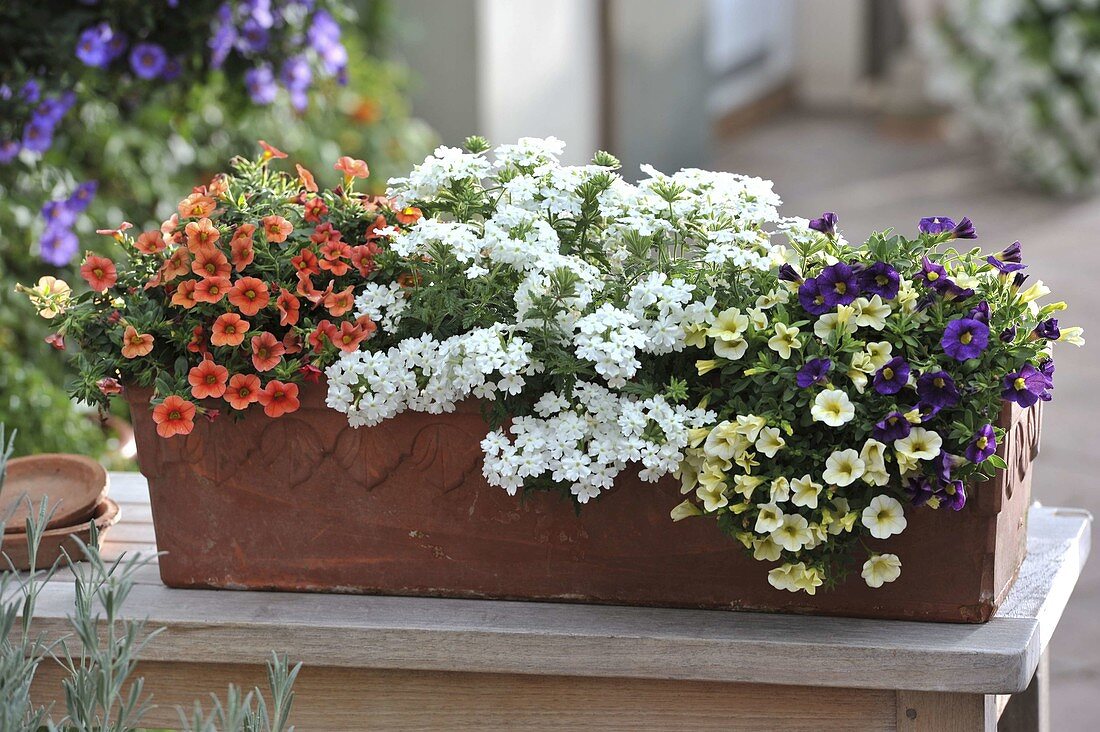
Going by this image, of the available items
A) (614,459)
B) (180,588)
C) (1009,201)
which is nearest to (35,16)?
(180,588)

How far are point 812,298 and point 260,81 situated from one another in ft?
5.78

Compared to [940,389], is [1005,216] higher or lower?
higher

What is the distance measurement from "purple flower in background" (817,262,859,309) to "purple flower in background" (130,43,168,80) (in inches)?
66.7

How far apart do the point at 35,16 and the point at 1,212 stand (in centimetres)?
→ 50

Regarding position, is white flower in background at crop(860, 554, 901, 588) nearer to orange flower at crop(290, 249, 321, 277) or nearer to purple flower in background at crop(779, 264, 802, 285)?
purple flower in background at crop(779, 264, 802, 285)

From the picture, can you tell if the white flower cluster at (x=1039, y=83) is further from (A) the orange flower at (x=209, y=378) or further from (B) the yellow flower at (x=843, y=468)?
(A) the orange flower at (x=209, y=378)

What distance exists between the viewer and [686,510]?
4.57 ft

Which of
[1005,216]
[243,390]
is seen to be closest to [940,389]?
[243,390]

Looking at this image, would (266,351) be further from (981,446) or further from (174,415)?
(981,446)

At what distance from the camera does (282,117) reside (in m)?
3.82

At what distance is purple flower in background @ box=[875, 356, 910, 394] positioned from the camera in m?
1.33

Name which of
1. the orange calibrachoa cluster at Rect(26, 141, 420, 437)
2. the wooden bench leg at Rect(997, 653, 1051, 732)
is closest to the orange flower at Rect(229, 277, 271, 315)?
the orange calibrachoa cluster at Rect(26, 141, 420, 437)

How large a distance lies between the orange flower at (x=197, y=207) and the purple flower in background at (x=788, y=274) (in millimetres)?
618

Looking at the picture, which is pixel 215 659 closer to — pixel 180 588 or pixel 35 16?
pixel 180 588
